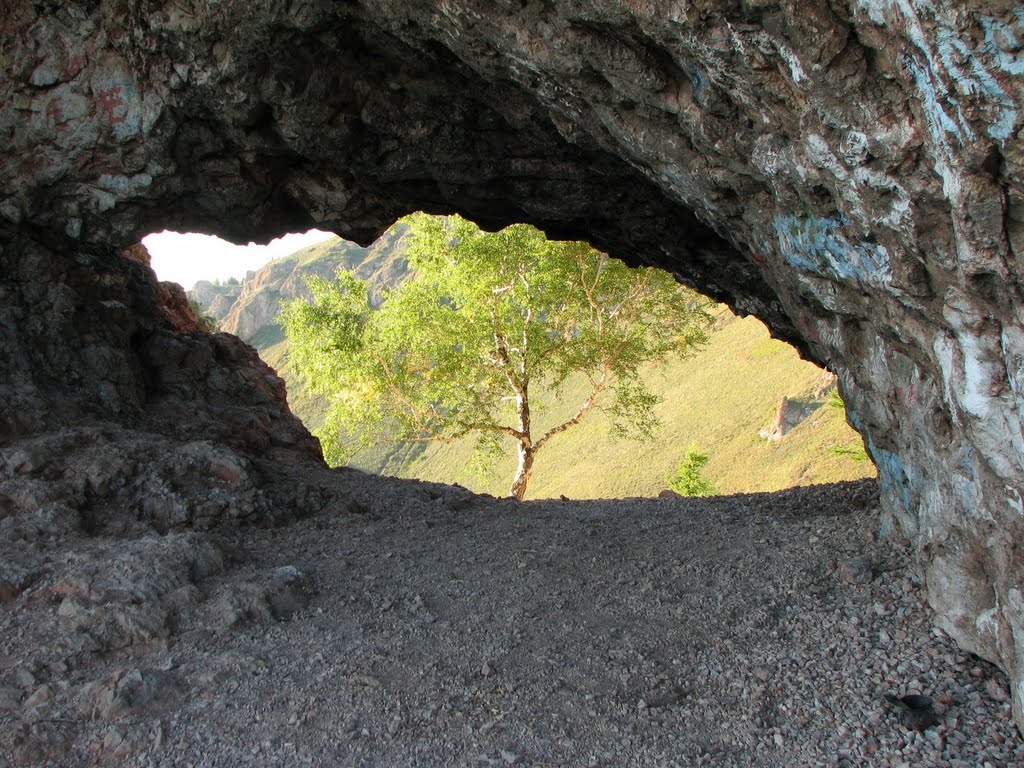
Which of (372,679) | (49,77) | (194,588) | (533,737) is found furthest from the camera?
(49,77)

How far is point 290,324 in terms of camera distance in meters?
18.2

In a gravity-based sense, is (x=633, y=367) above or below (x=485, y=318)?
below

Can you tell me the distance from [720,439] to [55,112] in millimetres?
43312

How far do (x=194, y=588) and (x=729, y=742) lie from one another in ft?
13.7

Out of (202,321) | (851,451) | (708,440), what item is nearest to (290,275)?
(708,440)

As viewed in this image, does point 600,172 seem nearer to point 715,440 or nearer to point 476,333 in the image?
point 476,333

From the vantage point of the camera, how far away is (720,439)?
154ft

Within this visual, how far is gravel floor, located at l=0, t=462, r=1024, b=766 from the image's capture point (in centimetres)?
448

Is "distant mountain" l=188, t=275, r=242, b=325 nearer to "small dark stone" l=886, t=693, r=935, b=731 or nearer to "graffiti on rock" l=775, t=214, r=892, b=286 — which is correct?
"graffiti on rock" l=775, t=214, r=892, b=286

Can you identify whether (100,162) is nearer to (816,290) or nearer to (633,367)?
(816,290)

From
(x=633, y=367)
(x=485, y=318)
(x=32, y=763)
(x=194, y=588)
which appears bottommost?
(x=32, y=763)

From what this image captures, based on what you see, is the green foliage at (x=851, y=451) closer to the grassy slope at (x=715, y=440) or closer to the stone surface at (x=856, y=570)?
the grassy slope at (x=715, y=440)

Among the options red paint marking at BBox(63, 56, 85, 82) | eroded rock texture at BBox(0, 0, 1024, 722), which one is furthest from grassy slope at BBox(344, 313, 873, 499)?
red paint marking at BBox(63, 56, 85, 82)

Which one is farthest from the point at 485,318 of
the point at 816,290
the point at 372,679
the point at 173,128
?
the point at 372,679
